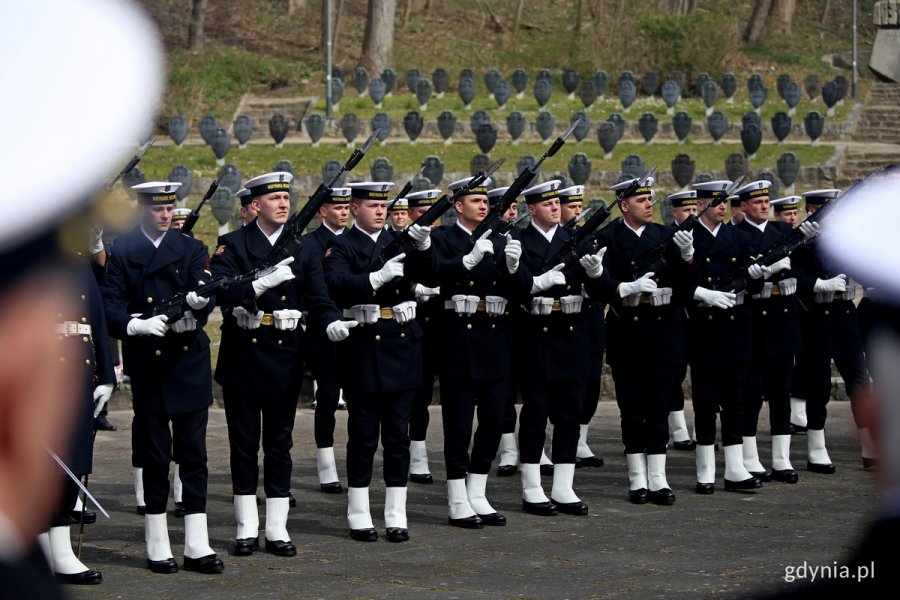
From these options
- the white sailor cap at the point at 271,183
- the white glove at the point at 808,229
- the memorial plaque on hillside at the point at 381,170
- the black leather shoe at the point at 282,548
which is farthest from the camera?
the memorial plaque on hillside at the point at 381,170

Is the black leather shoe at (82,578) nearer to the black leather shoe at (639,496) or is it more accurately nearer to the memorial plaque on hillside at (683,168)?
the black leather shoe at (639,496)

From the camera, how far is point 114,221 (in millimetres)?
1537

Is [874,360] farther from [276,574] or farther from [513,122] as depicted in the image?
[513,122]

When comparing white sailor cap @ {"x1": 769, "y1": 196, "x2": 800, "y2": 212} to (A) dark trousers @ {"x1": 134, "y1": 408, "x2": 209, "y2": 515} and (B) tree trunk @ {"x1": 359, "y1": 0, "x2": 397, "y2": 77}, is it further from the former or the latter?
(B) tree trunk @ {"x1": 359, "y1": 0, "x2": 397, "y2": 77}

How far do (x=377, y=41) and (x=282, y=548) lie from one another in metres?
26.4

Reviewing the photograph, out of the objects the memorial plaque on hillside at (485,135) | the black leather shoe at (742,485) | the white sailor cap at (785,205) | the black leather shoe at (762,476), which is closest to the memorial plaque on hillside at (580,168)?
the memorial plaque on hillside at (485,135)

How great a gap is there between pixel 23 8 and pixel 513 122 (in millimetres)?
24856

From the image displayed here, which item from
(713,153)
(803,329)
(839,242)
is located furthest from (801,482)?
(713,153)

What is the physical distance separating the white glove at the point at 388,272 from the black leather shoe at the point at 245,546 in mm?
1497

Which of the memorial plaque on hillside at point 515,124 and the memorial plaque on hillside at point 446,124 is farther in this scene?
the memorial plaque on hillside at point 446,124

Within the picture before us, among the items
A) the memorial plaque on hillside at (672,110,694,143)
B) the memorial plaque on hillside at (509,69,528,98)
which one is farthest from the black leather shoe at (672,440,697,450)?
the memorial plaque on hillside at (509,69,528,98)

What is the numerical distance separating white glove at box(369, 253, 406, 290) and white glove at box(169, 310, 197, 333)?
1.08m

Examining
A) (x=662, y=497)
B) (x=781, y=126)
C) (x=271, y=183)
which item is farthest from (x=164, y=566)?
(x=781, y=126)

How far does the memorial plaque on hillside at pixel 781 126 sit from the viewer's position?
85.4 feet
